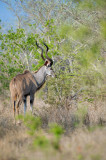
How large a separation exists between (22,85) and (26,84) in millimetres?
190

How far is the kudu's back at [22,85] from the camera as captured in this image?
660cm

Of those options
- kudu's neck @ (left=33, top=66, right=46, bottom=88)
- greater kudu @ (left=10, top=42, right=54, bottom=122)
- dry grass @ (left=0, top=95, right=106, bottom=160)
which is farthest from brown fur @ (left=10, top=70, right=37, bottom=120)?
dry grass @ (left=0, top=95, right=106, bottom=160)

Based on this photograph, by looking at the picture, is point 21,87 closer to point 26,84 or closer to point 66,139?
point 26,84

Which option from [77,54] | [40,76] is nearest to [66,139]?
[40,76]

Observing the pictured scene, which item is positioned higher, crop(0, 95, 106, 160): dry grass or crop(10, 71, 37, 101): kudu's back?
crop(10, 71, 37, 101): kudu's back

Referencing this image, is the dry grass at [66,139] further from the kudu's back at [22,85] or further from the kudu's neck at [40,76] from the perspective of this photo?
the kudu's neck at [40,76]

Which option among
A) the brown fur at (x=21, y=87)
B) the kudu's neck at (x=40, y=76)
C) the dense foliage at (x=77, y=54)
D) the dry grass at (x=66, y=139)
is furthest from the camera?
the kudu's neck at (x=40, y=76)

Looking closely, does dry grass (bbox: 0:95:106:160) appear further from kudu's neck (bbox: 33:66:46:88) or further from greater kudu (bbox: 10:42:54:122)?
kudu's neck (bbox: 33:66:46:88)

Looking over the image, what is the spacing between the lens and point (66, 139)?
3.32 m

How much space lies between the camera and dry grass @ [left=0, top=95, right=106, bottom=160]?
225 cm

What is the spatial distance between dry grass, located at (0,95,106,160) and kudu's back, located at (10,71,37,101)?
78 cm

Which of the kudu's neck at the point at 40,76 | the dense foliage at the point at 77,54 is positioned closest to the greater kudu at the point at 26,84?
the kudu's neck at the point at 40,76

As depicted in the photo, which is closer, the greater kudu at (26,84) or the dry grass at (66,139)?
the dry grass at (66,139)

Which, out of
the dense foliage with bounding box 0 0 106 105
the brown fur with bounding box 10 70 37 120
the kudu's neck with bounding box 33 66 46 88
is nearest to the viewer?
the dense foliage with bounding box 0 0 106 105
